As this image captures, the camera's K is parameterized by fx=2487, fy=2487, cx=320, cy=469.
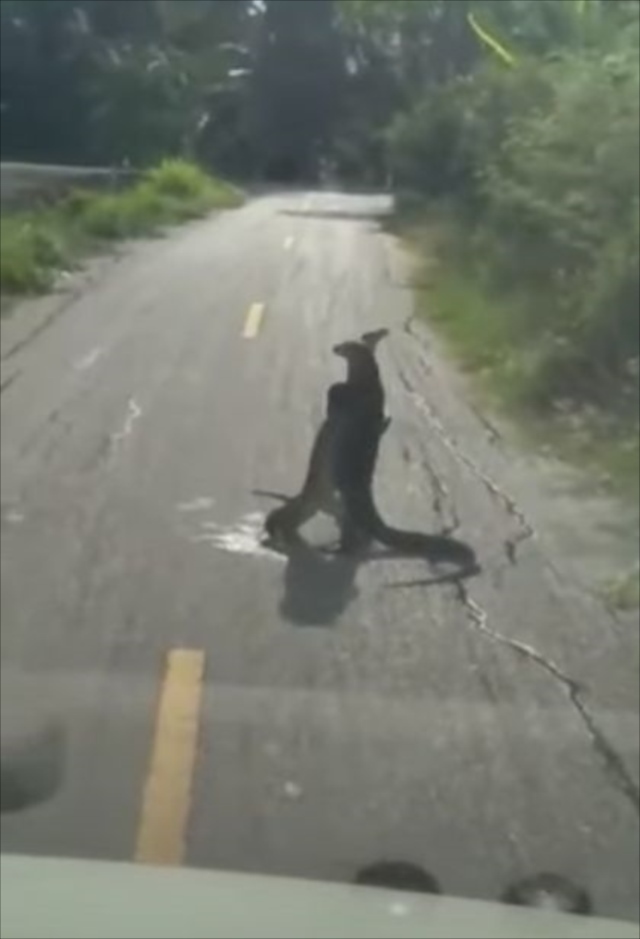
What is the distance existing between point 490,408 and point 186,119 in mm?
2580

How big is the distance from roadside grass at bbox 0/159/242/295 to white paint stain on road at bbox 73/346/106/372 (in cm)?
106

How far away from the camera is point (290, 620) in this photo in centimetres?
938

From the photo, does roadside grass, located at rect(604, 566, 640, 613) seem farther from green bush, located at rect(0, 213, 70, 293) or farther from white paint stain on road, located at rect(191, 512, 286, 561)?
green bush, located at rect(0, 213, 70, 293)

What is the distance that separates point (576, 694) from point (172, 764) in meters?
1.63

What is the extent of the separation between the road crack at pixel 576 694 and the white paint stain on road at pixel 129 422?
390 cm

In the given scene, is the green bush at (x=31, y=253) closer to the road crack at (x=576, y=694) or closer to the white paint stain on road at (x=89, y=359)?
the white paint stain on road at (x=89, y=359)

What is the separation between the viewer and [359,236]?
14258 mm

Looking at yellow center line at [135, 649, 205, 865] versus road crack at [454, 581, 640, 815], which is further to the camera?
road crack at [454, 581, 640, 815]

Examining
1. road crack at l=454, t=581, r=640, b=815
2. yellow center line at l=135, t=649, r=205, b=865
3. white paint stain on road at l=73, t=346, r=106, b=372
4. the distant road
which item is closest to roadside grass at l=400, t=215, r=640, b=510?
the distant road

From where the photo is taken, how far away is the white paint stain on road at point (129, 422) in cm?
1367

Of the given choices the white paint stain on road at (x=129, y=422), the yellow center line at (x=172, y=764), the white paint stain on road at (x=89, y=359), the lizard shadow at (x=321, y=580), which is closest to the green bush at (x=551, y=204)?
the white paint stain on road at (x=129, y=422)

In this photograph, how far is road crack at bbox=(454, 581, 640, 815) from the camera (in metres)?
7.26

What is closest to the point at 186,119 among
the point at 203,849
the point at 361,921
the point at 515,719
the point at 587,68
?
the point at 587,68

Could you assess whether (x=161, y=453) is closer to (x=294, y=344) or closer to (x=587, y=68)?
(x=294, y=344)
